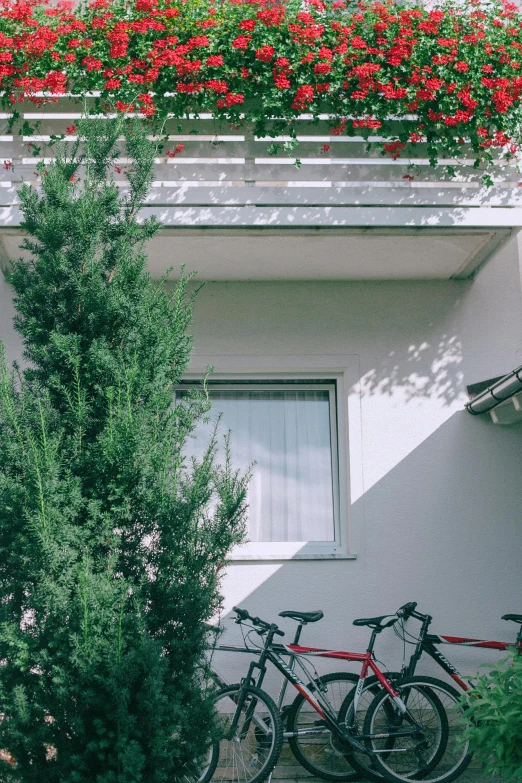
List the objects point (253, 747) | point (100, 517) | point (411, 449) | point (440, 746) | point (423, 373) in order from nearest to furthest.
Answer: point (100, 517), point (253, 747), point (440, 746), point (411, 449), point (423, 373)

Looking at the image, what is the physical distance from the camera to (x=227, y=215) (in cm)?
581

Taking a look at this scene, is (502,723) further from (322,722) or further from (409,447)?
(409,447)

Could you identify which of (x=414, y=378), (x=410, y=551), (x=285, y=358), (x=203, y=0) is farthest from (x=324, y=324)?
(x=203, y=0)

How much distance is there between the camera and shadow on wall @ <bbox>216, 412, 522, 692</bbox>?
6.10 metres

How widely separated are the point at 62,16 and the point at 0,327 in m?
2.59

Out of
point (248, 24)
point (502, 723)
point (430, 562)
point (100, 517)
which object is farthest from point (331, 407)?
point (100, 517)

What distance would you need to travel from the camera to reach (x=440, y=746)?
5.41 metres

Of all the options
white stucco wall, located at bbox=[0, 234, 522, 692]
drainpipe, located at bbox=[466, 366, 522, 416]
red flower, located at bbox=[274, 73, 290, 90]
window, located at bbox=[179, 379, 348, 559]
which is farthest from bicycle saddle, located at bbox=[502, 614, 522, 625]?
red flower, located at bbox=[274, 73, 290, 90]

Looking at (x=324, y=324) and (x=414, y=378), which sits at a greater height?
(x=324, y=324)

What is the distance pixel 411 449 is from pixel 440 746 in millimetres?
2349

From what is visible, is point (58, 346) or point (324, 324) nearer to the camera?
point (58, 346)

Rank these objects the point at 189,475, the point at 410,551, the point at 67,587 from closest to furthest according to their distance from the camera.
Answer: the point at 67,587 → the point at 189,475 → the point at 410,551

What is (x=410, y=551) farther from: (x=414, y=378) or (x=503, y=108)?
(x=503, y=108)

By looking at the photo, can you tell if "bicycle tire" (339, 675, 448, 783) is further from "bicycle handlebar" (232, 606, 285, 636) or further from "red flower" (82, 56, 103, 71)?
"red flower" (82, 56, 103, 71)
